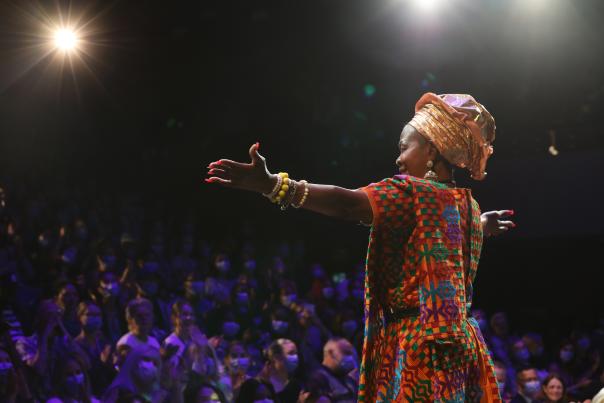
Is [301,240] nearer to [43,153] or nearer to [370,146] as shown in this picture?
[370,146]

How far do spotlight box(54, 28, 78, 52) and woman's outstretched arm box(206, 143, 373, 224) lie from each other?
24.0 feet

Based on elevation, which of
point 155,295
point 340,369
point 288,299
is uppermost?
point 288,299

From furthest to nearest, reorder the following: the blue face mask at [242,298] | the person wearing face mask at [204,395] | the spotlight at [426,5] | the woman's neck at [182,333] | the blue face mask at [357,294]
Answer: the blue face mask at [357,294], the spotlight at [426,5], the blue face mask at [242,298], the woman's neck at [182,333], the person wearing face mask at [204,395]

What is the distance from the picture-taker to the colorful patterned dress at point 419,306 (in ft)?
7.98

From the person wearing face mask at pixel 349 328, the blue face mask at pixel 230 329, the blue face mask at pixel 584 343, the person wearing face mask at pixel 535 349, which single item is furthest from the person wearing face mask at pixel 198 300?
the blue face mask at pixel 584 343

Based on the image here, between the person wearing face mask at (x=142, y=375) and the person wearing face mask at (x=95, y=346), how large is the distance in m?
0.38

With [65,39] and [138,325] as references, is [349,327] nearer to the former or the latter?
[138,325]

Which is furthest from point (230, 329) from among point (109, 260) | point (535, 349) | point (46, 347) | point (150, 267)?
point (535, 349)

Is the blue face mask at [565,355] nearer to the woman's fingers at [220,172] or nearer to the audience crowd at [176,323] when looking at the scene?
the audience crowd at [176,323]

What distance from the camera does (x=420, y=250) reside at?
2473mm

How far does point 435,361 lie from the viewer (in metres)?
2.43

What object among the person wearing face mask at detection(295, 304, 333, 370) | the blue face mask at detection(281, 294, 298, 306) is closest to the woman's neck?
the person wearing face mask at detection(295, 304, 333, 370)

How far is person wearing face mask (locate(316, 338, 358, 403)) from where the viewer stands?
570 centimetres

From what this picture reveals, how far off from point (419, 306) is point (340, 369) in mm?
3491
